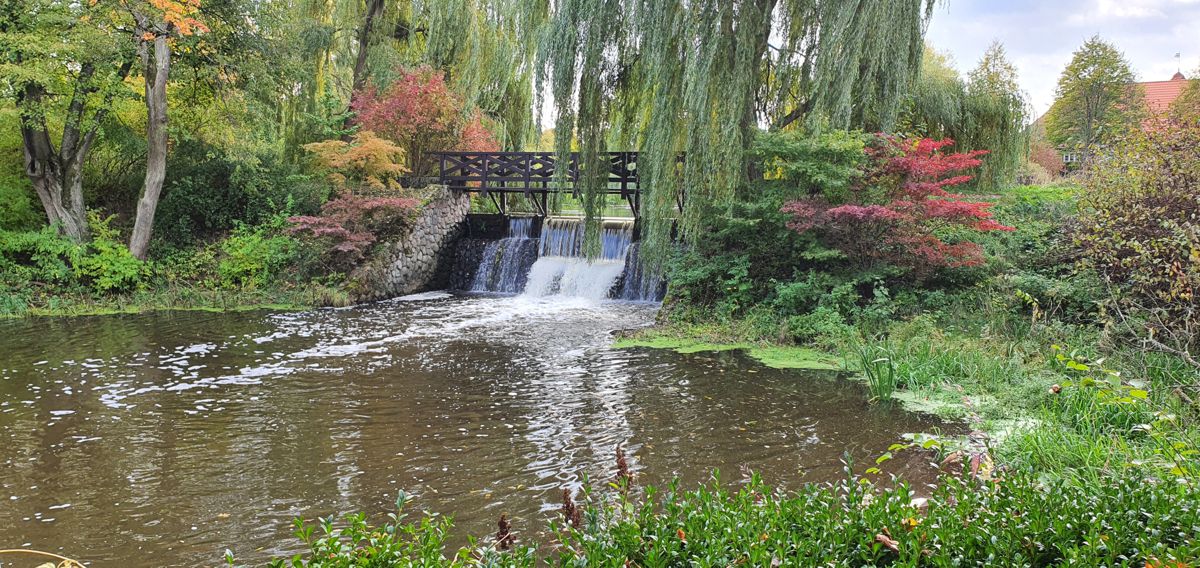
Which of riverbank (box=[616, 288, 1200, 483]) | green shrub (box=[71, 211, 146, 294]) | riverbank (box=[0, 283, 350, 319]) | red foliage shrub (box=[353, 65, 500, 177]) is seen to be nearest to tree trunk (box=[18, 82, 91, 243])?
green shrub (box=[71, 211, 146, 294])

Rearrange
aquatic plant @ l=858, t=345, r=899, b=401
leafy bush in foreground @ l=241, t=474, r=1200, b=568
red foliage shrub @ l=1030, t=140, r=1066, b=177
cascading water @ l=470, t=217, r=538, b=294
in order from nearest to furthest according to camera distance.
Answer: leafy bush in foreground @ l=241, t=474, r=1200, b=568
aquatic plant @ l=858, t=345, r=899, b=401
cascading water @ l=470, t=217, r=538, b=294
red foliage shrub @ l=1030, t=140, r=1066, b=177

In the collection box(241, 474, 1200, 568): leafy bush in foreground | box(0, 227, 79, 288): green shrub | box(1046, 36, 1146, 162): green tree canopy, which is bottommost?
box(241, 474, 1200, 568): leafy bush in foreground

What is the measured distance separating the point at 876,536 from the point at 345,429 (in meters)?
4.65

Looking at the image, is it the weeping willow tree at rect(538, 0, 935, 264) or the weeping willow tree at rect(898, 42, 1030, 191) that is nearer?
the weeping willow tree at rect(538, 0, 935, 264)

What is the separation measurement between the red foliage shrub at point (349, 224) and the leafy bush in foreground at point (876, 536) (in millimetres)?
12123

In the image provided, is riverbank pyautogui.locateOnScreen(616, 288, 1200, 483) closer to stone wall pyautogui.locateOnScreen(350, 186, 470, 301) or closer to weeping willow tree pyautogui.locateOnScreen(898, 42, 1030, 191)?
weeping willow tree pyautogui.locateOnScreen(898, 42, 1030, 191)

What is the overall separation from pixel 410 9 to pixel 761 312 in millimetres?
→ 13350

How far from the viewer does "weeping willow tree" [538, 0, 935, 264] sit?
9125 millimetres

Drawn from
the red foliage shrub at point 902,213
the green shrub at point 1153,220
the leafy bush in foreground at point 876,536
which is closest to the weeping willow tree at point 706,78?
the red foliage shrub at point 902,213

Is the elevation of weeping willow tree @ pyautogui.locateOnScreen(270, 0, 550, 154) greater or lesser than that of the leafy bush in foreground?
greater

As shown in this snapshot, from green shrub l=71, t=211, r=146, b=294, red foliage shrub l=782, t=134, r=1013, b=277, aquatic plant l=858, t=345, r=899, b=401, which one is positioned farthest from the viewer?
green shrub l=71, t=211, r=146, b=294

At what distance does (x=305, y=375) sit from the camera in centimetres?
769

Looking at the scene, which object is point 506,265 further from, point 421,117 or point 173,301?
point 173,301

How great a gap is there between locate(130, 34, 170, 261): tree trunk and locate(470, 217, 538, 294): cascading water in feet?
20.6
